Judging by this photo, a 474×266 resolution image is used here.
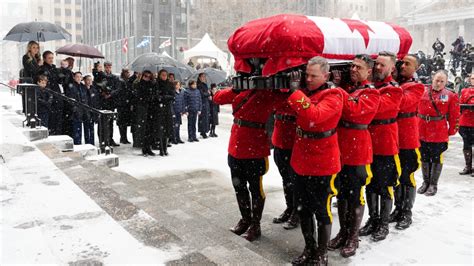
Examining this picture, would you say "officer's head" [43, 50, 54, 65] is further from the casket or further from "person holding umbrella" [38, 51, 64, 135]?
the casket

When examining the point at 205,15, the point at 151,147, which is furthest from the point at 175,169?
the point at 205,15

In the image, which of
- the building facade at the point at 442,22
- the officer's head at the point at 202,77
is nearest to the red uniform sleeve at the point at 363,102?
the officer's head at the point at 202,77

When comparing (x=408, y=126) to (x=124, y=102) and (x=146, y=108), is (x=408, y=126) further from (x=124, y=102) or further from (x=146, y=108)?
(x=124, y=102)

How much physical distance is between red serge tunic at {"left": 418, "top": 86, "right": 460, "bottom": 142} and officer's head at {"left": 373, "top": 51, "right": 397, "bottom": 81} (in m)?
2.42

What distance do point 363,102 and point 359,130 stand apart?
33 centimetres

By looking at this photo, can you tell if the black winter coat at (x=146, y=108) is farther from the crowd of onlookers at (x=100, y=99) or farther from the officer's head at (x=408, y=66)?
the officer's head at (x=408, y=66)

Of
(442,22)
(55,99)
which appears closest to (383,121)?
(55,99)

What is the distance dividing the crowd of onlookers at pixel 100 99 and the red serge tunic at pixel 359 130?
537 cm

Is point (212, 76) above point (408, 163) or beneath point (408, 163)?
above

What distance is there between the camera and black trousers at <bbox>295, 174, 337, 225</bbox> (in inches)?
153

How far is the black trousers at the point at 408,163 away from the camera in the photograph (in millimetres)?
5258

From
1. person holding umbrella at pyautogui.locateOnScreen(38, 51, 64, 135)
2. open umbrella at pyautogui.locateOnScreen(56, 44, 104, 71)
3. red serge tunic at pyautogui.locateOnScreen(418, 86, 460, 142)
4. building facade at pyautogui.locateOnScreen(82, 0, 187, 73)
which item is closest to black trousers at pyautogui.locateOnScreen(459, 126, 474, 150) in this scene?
red serge tunic at pyautogui.locateOnScreen(418, 86, 460, 142)

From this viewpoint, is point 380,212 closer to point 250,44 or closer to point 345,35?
point 345,35

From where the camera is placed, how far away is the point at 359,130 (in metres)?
4.34
